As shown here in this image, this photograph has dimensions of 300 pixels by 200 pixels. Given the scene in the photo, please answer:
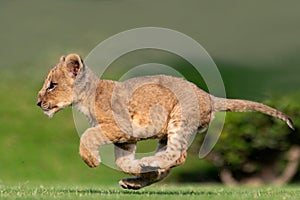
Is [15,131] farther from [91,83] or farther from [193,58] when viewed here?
[91,83]

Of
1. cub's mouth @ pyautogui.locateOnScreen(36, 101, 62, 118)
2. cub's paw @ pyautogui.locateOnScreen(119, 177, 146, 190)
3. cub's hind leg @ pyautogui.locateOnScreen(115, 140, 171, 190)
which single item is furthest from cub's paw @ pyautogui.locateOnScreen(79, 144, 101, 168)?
cub's paw @ pyautogui.locateOnScreen(119, 177, 146, 190)

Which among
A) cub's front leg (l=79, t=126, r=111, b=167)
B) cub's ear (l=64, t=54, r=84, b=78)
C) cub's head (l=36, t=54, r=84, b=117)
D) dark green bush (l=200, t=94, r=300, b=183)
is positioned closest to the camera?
cub's front leg (l=79, t=126, r=111, b=167)

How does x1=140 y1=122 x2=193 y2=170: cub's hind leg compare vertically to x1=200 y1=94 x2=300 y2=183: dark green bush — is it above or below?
above

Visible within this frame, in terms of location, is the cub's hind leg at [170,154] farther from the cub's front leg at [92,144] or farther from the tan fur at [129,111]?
Result: the cub's front leg at [92,144]

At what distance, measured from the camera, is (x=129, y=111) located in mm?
9961

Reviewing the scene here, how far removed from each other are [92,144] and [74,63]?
0.98 meters

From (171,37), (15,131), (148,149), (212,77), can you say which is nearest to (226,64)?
(148,149)

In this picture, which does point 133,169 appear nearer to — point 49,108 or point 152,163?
point 152,163

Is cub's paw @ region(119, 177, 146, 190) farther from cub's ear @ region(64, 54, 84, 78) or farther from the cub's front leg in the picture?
cub's ear @ region(64, 54, 84, 78)

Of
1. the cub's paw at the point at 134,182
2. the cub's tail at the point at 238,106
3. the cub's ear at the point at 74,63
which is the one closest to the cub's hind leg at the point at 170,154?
the cub's paw at the point at 134,182

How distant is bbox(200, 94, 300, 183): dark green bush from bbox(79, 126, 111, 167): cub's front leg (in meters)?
11.7

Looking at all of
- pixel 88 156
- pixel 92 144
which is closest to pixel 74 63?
pixel 92 144

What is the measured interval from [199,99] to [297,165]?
44.7 ft

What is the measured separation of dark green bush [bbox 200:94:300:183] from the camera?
21.4 m
